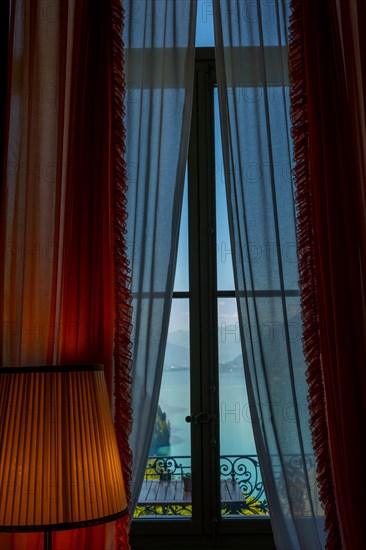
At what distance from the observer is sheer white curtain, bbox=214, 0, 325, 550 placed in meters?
1.68

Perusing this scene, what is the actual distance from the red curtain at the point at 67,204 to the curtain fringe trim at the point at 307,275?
0.55m

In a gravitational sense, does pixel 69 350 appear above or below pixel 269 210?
below

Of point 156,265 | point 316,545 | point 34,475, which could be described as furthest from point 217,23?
point 316,545

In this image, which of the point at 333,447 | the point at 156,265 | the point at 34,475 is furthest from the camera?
the point at 156,265

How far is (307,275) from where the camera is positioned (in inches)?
69.1

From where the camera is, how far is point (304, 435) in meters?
1.70

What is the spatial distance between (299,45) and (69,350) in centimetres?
122

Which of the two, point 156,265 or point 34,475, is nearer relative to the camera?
point 34,475

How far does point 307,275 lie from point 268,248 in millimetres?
147

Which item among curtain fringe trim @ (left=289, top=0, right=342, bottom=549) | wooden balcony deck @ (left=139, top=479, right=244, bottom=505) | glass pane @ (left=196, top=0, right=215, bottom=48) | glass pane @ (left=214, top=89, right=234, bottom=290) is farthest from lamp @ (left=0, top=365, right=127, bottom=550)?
glass pane @ (left=196, top=0, right=215, bottom=48)

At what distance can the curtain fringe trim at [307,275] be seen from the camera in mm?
Result: 1650

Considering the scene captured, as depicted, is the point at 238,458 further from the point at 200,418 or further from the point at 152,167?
the point at 152,167

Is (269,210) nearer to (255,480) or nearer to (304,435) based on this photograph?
(304,435)

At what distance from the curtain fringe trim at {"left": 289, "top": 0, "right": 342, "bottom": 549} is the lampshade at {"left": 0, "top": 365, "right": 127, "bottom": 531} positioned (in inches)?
24.4
